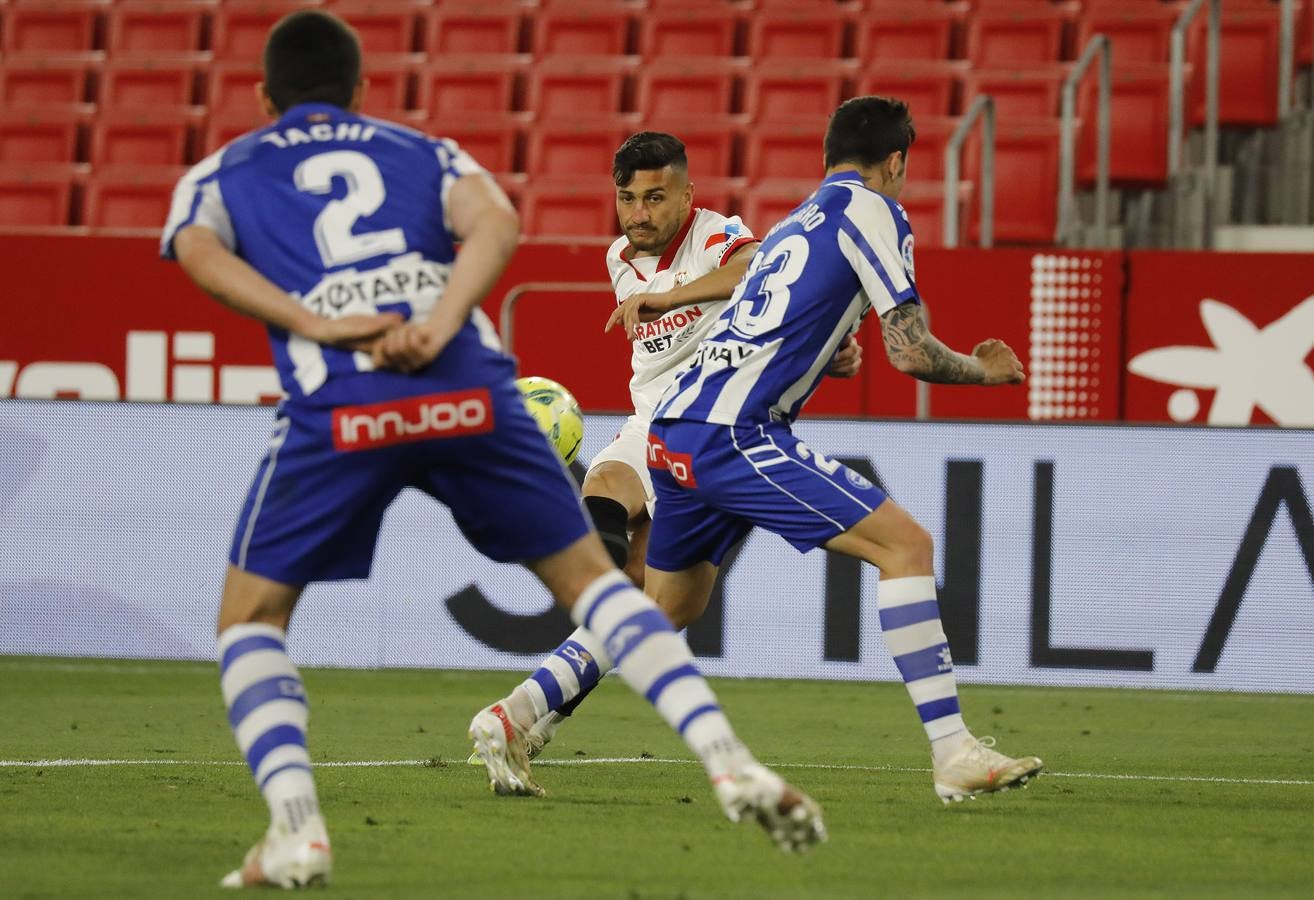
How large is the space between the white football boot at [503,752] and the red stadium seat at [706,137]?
7.83m

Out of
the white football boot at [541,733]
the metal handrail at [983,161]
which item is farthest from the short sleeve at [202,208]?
the metal handrail at [983,161]

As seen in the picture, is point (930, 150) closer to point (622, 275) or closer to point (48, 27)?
point (622, 275)

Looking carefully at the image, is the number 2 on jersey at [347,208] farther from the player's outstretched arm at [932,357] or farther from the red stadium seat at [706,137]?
the red stadium seat at [706,137]

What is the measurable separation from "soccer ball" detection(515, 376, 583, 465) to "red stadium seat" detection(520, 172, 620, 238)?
5.52 meters

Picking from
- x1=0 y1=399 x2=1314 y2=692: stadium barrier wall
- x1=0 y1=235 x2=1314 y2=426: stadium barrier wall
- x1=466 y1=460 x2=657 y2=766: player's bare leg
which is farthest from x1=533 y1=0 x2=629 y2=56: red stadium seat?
x1=466 y1=460 x2=657 y2=766: player's bare leg

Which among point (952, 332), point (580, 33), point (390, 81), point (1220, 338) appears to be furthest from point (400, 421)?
point (580, 33)

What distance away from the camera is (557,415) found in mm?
6844

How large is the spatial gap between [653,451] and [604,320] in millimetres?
5660

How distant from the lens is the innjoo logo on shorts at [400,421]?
150 inches

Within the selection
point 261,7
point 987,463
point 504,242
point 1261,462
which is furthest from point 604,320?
point 504,242

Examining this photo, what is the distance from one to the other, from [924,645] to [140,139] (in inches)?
379

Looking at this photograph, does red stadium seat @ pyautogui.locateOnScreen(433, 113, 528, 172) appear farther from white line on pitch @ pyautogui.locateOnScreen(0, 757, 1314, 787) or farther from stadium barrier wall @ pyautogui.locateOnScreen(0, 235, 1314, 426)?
white line on pitch @ pyautogui.locateOnScreen(0, 757, 1314, 787)

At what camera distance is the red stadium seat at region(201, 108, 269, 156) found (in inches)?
521

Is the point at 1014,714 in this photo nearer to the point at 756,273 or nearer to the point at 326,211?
the point at 756,273
